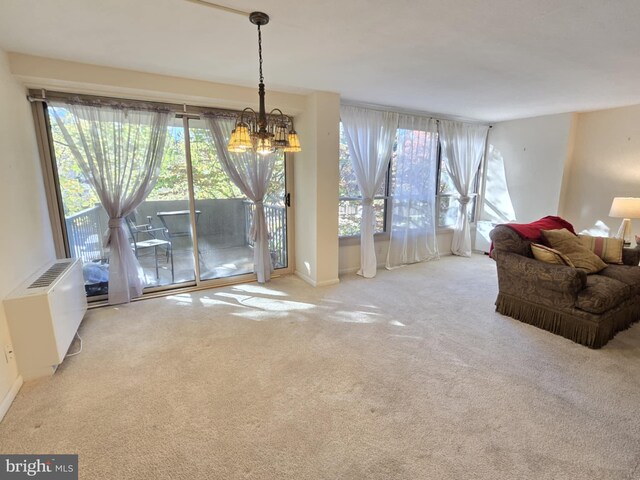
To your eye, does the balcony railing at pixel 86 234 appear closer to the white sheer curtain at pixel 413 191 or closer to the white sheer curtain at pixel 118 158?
the white sheer curtain at pixel 118 158

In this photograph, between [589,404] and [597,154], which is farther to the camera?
[597,154]

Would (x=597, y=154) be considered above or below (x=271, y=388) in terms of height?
above

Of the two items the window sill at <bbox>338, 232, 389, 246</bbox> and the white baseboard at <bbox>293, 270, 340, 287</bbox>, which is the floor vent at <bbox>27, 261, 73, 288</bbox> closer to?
the white baseboard at <bbox>293, 270, 340, 287</bbox>

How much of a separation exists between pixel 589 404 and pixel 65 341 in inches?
142

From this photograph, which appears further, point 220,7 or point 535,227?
point 535,227

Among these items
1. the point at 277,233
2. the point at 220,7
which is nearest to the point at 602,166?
the point at 277,233

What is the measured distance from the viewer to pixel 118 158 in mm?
3213

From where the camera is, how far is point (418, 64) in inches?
106

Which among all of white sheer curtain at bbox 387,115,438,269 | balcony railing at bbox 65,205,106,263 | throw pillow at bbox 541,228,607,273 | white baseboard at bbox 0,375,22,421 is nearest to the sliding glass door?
balcony railing at bbox 65,205,106,263

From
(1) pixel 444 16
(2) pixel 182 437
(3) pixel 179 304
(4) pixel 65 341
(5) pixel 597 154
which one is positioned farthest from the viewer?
(5) pixel 597 154

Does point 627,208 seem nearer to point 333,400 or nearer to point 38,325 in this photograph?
point 333,400

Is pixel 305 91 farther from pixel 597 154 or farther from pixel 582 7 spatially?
pixel 597 154

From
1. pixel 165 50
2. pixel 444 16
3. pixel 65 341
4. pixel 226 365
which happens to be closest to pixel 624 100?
pixel 444 16

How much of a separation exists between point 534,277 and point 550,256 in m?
0.26
